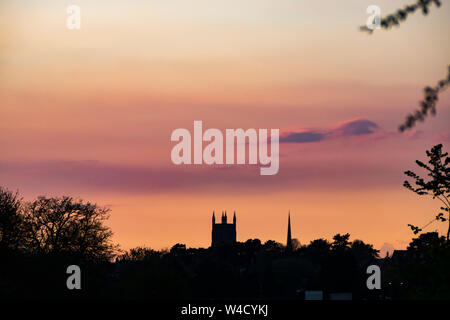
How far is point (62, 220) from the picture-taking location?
100312mm

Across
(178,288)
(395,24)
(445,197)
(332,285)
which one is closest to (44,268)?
(178,288)

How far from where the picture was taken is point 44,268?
82.2 m

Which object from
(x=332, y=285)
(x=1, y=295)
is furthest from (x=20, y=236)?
(x=332, y=285)
